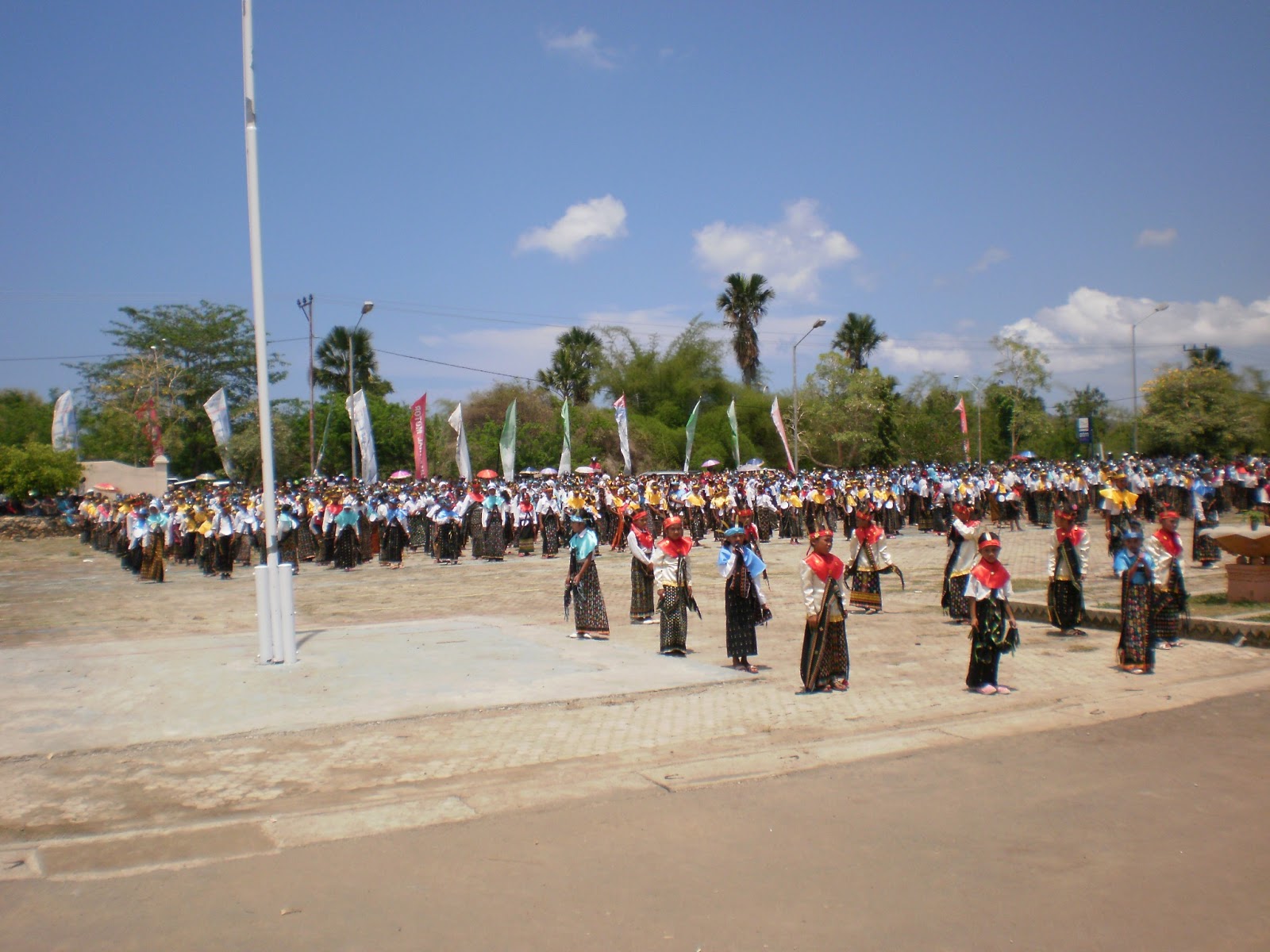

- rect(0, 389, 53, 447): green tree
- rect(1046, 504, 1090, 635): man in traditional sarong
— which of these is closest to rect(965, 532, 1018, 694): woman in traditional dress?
rect(1046, 504, 1090, 635): man in traditional sarong

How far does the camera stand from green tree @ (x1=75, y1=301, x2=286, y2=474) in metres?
52.7

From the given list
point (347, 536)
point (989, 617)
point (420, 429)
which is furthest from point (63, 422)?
point (989, 617)

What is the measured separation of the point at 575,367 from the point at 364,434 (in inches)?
1436

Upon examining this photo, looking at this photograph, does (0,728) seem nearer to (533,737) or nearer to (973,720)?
(533,737)

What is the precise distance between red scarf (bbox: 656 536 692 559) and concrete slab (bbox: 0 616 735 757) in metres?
1.18

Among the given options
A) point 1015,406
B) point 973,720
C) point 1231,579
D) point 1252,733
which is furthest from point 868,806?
point 1015,406

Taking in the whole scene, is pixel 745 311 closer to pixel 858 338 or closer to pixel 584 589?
pixel 858 338

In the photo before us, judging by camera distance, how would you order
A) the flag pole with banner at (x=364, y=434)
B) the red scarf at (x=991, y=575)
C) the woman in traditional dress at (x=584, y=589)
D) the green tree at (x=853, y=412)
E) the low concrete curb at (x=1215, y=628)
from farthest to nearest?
1. the green tree at (x=853, y=412)
2. the flag pole with banner at (x=364, y=434)
3. the woman in traditional dress at (x=584, y=589)
4. the low concrete curb at (x=1215, y=628)
5. the red scarf at (x=991, y=575)

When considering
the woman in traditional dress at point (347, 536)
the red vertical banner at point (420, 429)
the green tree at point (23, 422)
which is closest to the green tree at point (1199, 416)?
the red vertical banner at point (420, 429)

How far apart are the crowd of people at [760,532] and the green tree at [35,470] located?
1502mm

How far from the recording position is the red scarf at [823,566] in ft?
30.0

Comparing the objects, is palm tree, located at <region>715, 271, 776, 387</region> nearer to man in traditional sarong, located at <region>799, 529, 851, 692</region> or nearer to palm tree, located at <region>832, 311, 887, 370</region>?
palm tree, located at <region>832, 311, 887, 370</region>

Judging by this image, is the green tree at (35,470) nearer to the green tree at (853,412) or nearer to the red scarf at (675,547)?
the green tree at (853,412)

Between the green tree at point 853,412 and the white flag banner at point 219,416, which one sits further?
the green tree at point 853,412
